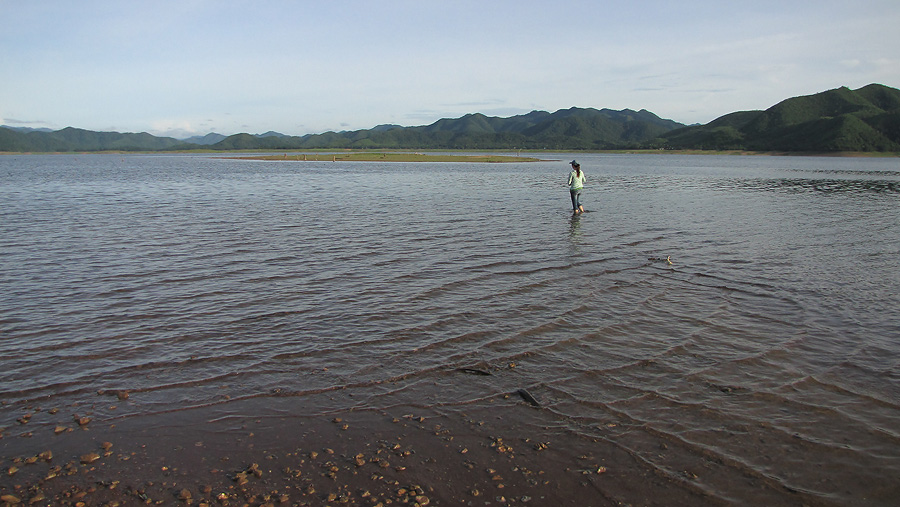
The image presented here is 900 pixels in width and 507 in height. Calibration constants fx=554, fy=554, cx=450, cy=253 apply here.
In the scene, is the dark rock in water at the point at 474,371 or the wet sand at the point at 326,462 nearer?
the wet sand at the point at 326,462

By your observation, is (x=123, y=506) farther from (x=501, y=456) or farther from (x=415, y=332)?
(x=415, y=332)

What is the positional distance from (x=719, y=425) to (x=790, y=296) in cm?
860

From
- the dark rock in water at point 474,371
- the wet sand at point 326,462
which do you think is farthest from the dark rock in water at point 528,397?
the dark rock in water at point 474,371

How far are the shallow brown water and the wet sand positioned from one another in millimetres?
240

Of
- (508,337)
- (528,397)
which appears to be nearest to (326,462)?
(528,397)

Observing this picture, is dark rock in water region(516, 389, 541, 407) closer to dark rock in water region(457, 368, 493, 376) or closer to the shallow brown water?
the shallow brown water

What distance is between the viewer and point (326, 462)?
6809mm

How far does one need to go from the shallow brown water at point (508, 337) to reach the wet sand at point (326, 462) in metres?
0.24

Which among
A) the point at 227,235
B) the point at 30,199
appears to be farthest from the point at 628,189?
the point at 30,199

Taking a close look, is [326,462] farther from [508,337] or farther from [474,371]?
[508,337]

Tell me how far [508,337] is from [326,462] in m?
5.40

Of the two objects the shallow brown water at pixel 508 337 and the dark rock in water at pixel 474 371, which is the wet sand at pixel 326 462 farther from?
the dark rock in water at pixel 474 371

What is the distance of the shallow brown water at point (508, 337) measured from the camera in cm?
772

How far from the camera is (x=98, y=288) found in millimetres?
14703
